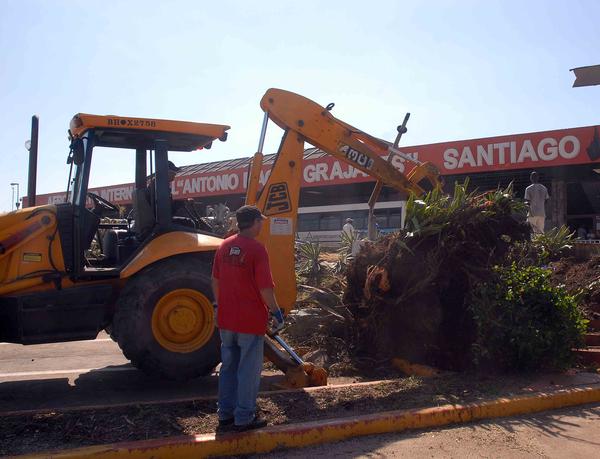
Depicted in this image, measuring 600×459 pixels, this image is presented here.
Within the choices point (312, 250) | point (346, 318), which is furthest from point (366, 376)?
point (312, 250)

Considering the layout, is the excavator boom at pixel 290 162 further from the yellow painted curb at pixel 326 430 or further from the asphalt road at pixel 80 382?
the yellow painted curb at pixel 326 430

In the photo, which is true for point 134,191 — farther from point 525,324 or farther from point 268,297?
point 525,324

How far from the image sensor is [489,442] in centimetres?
436

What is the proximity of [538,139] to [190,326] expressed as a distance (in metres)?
16.6

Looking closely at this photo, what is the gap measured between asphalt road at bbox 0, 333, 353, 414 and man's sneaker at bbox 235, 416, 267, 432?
4.69 ft

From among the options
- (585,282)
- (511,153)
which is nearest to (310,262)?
(585,282)

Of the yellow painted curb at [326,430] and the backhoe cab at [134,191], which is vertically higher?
the backhoe cab at [134,191]

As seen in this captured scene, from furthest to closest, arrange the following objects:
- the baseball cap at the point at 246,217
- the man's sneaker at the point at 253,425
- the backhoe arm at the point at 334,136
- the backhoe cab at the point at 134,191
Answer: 1. the backhoe arm at the point at 334,136
2. the backhoe cab at the point at 134,191
3. the baseball cap at the point at 246,217
4. the man's sneaker at the point at 253,425

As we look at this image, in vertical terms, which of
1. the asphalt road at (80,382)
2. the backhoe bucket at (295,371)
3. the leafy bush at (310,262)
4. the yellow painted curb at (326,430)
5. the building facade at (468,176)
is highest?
the building facade at (468,176)

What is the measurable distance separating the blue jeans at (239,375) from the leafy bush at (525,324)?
8.33ft

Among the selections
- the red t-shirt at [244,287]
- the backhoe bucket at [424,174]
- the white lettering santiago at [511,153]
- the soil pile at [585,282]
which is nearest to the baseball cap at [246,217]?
the red t-shirt at [244,287]

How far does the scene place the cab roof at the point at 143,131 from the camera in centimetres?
A: 608

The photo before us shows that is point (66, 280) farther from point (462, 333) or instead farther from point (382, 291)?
point (462, 333)

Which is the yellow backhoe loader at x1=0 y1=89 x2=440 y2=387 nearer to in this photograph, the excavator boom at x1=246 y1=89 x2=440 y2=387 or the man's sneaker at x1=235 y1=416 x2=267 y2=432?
the excavator boom at x1=246 y1=89 x2=440 y2=387
